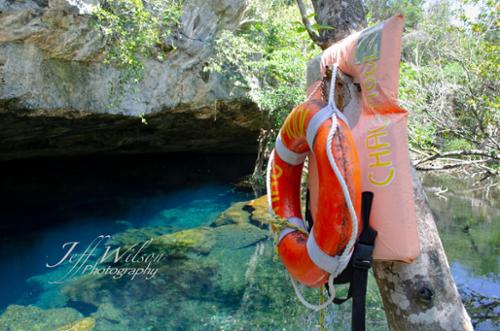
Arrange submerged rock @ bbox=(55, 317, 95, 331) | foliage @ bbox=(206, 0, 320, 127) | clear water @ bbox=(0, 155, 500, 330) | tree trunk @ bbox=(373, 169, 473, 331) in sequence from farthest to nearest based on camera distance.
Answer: foliage @ bbox=(206, 0, 320, 127) < clear water @ bbox=(0, 155, 500, 330) < submerged rock @ bbox=(55, 317, 95, 331) < tree trunk @ bbox=(373, 169, 473, 331)

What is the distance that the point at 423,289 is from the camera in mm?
1121

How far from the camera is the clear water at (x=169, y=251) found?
3.70m

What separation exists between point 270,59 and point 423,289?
600 centimetres

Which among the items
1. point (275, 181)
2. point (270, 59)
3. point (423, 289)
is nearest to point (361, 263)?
point (423, 289)

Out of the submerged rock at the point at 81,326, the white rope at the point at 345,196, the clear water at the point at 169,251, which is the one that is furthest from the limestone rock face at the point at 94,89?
the white rope at the point at 345,196

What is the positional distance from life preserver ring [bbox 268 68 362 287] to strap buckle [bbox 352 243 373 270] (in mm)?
23

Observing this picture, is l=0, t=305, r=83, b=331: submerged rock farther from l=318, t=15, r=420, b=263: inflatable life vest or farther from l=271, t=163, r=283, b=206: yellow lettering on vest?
l=318, t=15, r=420, b=263: inflatable life vest

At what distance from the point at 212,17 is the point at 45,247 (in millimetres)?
3790

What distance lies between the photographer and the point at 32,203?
716cm

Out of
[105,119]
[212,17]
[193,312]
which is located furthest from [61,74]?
[193,312]

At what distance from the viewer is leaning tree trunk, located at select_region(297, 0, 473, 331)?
1119 mm

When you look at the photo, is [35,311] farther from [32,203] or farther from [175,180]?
[175,180]

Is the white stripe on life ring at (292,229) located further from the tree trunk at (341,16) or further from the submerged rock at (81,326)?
the submerged rock at (81,326)

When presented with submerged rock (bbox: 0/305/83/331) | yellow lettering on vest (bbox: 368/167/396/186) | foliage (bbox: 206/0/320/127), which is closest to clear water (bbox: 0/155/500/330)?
submerged rock (bbox: 0/305/83/331)
